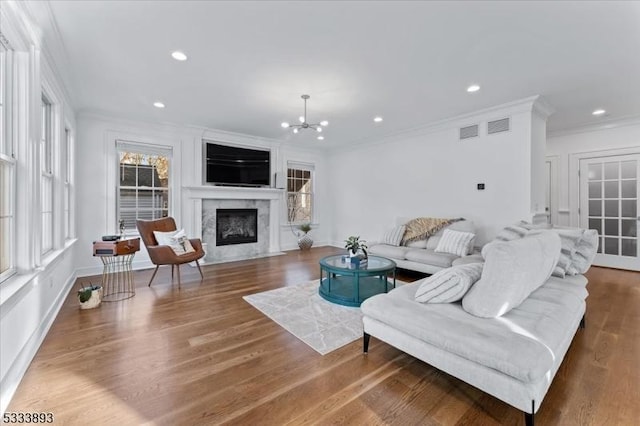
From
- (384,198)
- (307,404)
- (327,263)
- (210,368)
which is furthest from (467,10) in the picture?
(384,198)

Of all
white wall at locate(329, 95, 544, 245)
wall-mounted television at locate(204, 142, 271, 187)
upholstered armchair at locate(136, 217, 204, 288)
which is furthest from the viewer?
wall-mounted television at locate(204, 142, 271, 187)

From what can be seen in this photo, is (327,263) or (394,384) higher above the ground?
(327,263)

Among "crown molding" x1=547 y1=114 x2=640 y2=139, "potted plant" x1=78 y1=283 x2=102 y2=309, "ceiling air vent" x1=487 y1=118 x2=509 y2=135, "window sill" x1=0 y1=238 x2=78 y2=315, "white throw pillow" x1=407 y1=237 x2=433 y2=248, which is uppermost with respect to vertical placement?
"crown molding" x1=547 y1=114 x2=640 y2=139

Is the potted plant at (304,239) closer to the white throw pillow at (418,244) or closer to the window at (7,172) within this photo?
the white throw pillow at (418,244)

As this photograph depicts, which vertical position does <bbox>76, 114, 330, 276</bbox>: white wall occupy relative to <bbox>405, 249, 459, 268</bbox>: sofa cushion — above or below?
above

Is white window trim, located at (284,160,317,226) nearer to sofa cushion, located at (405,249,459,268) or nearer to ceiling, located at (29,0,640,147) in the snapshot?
ceiling, located at (29,0,640,147)

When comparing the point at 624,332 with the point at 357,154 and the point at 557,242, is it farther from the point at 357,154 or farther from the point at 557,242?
the point at 357,154

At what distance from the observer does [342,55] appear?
2.88 metres

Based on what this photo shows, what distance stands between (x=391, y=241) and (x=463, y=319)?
3.26 metres

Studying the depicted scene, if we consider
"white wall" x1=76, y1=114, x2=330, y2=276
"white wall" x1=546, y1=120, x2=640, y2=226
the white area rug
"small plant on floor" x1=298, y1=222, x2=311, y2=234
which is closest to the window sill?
the white area rug

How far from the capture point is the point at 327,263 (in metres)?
3.54

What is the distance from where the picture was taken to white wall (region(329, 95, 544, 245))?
430cm

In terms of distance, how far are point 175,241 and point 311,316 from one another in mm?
2520

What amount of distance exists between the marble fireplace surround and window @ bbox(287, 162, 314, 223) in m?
0.53
